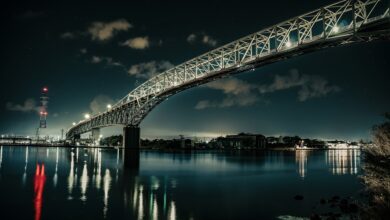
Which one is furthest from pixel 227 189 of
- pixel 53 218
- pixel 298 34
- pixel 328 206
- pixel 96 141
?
pixel 96 141

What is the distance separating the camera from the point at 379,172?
1553cm

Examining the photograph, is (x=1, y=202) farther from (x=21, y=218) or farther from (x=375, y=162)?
(x=375, y=162)

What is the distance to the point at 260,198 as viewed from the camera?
2300cm

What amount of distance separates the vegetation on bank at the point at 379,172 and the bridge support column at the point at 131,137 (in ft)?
227

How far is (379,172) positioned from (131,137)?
72.8m

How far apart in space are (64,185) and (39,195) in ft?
15.2

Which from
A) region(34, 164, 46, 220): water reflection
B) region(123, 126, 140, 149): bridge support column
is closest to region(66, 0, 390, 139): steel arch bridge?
region(123, 126, 140, 149): bridge support column

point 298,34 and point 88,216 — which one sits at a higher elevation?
point 298,34

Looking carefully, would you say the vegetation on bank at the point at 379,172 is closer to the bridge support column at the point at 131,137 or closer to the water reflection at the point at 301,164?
the water reflection at the point at 301,164

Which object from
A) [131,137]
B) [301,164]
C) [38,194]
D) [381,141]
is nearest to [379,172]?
[381,141]

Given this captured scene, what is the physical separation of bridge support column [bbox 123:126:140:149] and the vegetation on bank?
69341mm

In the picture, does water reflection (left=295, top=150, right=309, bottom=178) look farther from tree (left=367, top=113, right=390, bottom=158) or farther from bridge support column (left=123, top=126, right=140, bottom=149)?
bridge support column (left=123, top=126, right=140, bottom=149)

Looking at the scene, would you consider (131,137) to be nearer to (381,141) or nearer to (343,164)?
(343,164)

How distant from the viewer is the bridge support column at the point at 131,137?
82875mm
